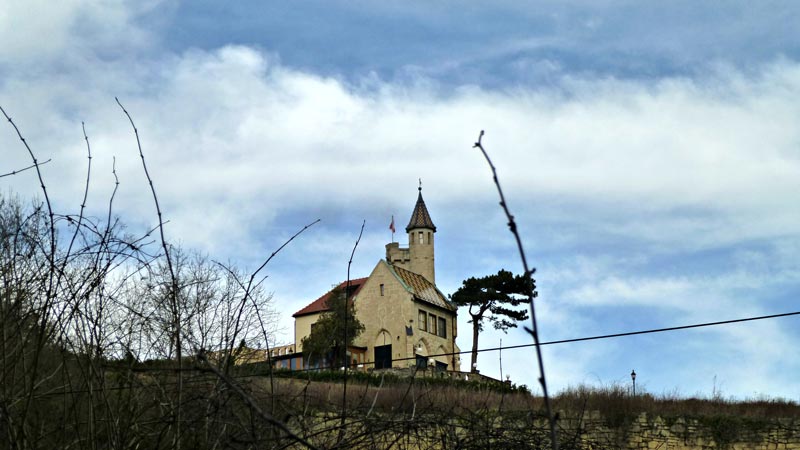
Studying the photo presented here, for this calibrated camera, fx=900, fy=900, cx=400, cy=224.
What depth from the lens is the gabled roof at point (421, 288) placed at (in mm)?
44669

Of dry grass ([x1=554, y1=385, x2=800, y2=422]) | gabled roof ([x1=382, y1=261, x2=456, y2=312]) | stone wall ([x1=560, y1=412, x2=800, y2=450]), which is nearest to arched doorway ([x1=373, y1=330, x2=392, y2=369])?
gabled roof ([x1=382, y1=261, x2=456, y2=312])

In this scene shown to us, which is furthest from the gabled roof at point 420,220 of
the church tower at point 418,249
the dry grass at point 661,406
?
the dry grass at point 661,406

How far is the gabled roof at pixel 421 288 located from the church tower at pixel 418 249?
1.41 meters

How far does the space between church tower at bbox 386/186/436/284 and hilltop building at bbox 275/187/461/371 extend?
718 millimetres

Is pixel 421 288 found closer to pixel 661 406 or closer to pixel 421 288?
pixel 421 288

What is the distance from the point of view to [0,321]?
341 cm

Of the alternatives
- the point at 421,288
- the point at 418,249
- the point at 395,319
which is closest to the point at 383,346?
the point at 395,319

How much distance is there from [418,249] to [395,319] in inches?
286

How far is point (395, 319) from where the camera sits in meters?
44.1

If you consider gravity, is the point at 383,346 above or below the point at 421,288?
below

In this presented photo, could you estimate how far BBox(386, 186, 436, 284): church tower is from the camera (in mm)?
49719

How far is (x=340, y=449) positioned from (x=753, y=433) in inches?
634

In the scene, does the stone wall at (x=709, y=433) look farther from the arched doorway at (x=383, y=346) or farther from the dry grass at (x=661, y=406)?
the arched doorway at (x=383, y=346)

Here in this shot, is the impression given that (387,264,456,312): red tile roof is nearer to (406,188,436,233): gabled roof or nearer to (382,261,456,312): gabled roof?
(382,261,456,312): gabled roof
